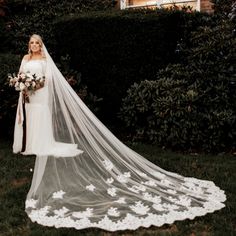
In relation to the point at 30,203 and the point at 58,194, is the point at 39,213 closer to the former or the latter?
the point at 30,203

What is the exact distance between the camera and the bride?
5.27 meters

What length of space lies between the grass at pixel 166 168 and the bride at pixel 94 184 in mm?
97

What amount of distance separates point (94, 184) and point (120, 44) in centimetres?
502

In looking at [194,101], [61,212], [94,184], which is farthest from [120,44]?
[61,212]

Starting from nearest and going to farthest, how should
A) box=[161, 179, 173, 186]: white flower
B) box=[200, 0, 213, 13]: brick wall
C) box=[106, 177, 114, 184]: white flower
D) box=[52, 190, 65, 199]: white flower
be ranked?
1. box=[52, 190, 65, 199]: white flower
2. box=[106, 177, 114, 184]: white flower
3. box=[161, 179, 173, 186]: white flower
4. box=[200, 0, 213, 13]: brick wall

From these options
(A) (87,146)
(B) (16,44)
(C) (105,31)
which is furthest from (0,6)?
(A) (87,146)

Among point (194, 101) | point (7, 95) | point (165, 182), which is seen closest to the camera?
point (165, 182)

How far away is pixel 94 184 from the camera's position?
19.6ft

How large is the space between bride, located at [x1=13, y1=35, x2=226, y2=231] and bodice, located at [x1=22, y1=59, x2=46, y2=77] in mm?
1004

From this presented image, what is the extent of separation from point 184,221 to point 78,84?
5.74 m

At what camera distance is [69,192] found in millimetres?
5824

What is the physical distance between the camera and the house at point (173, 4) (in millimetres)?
12406

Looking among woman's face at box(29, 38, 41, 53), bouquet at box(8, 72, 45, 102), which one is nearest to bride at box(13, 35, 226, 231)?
bouquet at box(8, 72, 45, 102)

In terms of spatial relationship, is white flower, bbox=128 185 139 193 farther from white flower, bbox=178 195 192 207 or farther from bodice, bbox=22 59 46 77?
bodice, bbox=22 59 46 77
